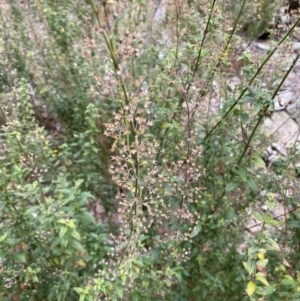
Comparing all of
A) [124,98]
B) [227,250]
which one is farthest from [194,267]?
[124,98]

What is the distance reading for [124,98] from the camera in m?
1.76

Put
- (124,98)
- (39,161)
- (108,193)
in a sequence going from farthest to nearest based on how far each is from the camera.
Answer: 1. (108,193)
2. (39,161)
3. (124,98)

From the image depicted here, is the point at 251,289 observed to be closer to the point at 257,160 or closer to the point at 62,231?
the point at 257,160

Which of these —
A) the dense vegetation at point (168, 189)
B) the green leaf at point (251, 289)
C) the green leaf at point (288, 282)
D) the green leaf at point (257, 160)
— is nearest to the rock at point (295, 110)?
the dense vegetation at point (168, 189)

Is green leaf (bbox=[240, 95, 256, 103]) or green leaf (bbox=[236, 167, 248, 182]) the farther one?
green leaf (bbox=[236, 167, 248, 182])

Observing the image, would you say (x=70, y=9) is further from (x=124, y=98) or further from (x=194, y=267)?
(x=194, y=267)

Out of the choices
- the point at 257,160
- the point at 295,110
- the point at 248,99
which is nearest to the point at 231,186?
the point at 257,160

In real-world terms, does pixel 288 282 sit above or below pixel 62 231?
above

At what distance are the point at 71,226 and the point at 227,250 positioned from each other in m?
1.52

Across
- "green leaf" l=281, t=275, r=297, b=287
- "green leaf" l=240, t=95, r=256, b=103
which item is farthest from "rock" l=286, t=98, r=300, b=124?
"green leaf" l=281, t=275, r=297, b=287

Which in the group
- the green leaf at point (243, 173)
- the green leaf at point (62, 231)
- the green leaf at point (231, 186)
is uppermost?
the green leaf at point (243, 173)

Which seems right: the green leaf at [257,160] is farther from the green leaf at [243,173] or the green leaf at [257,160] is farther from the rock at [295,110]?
the rock at [295,110]

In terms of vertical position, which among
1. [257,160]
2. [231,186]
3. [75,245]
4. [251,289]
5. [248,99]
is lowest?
[75,245]

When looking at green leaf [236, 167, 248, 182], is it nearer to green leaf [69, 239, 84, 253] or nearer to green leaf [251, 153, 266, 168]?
green leaf [251, 153, 266, 168]
